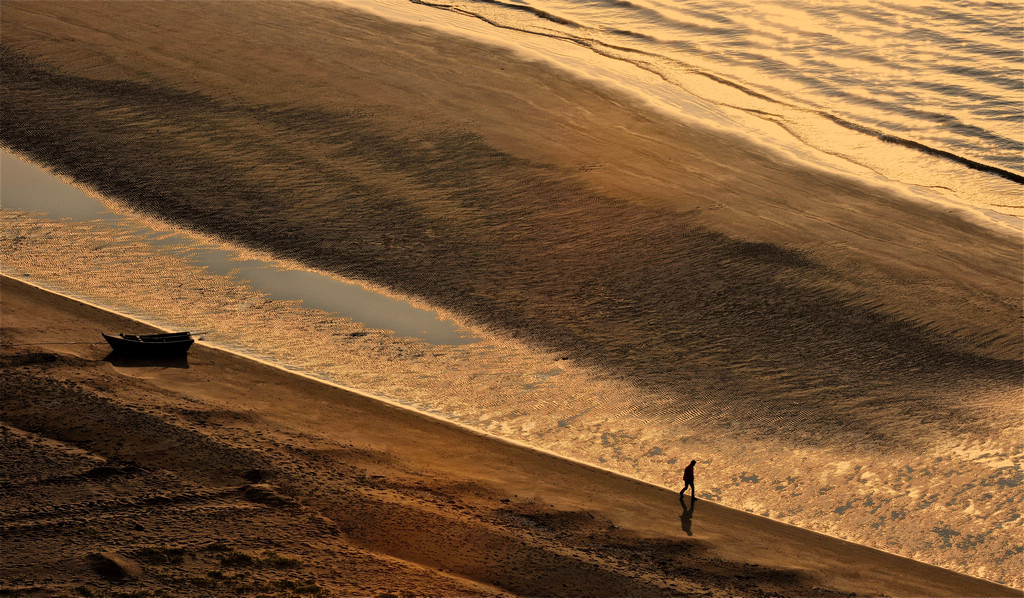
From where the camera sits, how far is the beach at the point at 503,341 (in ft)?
52.2

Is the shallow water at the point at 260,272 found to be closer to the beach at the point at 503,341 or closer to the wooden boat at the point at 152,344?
the beach at the point at 503,341

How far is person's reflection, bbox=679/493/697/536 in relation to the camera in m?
16.7

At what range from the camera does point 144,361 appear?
19.7 metres

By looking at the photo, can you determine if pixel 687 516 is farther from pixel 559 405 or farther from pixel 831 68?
pixel 831 68

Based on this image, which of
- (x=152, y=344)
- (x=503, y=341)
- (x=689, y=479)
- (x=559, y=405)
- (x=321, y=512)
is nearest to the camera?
(x=321, y=512)

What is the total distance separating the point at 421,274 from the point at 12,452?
10.0 m

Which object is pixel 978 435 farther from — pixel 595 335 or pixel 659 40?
pixel 659 40

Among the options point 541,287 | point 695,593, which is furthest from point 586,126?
point 695,593

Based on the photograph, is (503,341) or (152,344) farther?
(503,341)

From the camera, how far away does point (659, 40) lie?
132ft

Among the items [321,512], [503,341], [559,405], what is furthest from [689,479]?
[503,341]

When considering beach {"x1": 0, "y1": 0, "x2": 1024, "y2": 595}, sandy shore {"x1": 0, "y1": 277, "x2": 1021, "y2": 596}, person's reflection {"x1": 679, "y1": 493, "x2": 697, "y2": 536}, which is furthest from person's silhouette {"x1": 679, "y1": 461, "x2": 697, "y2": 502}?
beach {"x1": 0, "y1": 0, "x2": 1024, "y2": 595}

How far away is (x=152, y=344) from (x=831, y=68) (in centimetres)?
2720

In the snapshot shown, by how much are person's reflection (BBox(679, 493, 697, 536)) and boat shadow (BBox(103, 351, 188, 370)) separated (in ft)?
30.7
